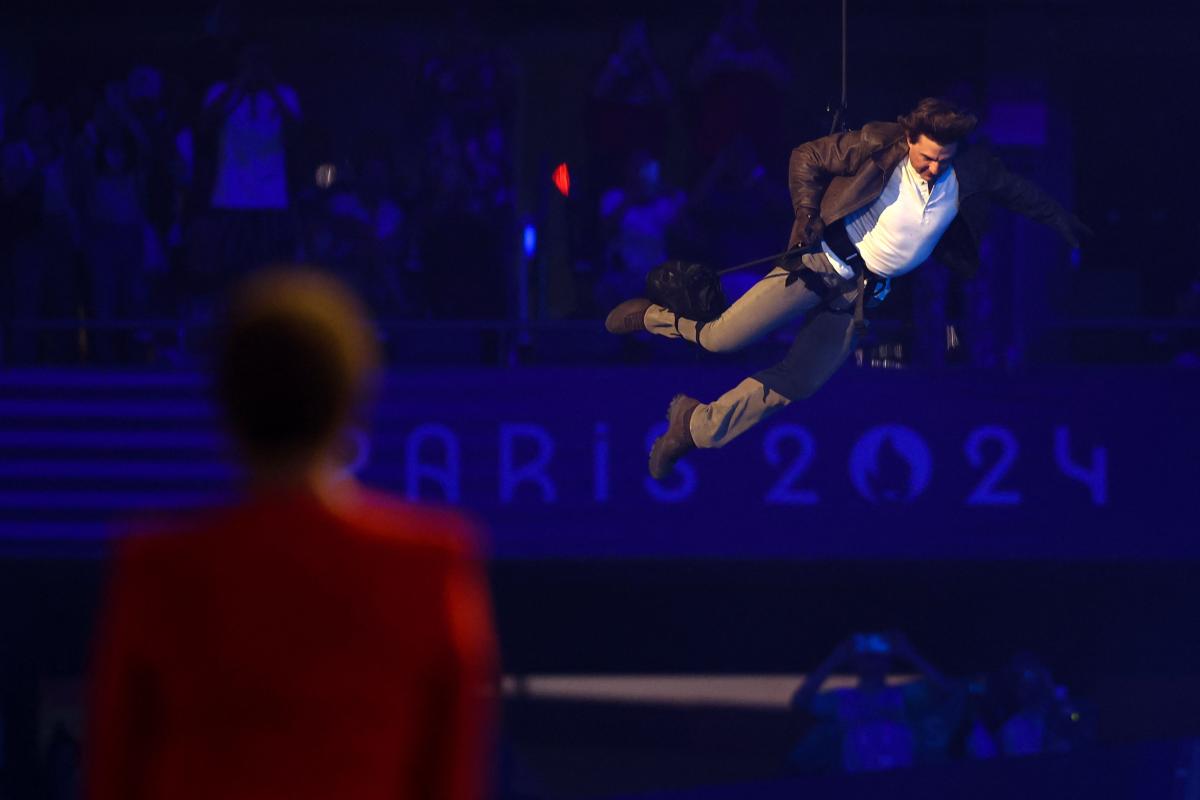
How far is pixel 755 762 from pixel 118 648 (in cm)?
779

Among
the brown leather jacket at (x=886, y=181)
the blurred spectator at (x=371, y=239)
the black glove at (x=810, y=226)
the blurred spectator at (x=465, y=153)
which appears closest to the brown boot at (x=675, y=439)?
the black glove at (x=810, y=226)

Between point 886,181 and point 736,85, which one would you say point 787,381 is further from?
point 736,85

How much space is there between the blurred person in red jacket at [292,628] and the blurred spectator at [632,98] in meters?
6.31

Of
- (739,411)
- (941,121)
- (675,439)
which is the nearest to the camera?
(941,121)

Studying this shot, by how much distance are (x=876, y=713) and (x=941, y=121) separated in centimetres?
454

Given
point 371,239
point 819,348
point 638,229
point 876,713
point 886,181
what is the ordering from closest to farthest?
point 886,181, point 819,348, point 638,229, point 371,239, point 876,713

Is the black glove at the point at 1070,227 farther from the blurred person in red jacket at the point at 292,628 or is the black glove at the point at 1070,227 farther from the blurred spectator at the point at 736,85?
the blurred person in red jacket at the point at 292,628

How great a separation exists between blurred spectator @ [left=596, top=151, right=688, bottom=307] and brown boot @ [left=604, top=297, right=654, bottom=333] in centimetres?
210

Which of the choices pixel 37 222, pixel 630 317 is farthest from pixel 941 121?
pixel 37 222

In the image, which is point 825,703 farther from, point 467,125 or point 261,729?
point 261,729

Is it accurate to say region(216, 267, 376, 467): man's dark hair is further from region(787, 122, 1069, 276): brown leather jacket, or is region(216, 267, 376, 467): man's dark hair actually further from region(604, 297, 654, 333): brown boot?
region(604, 297, 654, 333): brown boot

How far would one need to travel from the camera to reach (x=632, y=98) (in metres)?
7.75

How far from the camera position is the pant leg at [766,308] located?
507cm

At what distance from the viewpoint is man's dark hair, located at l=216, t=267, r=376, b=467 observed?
1493 mm
